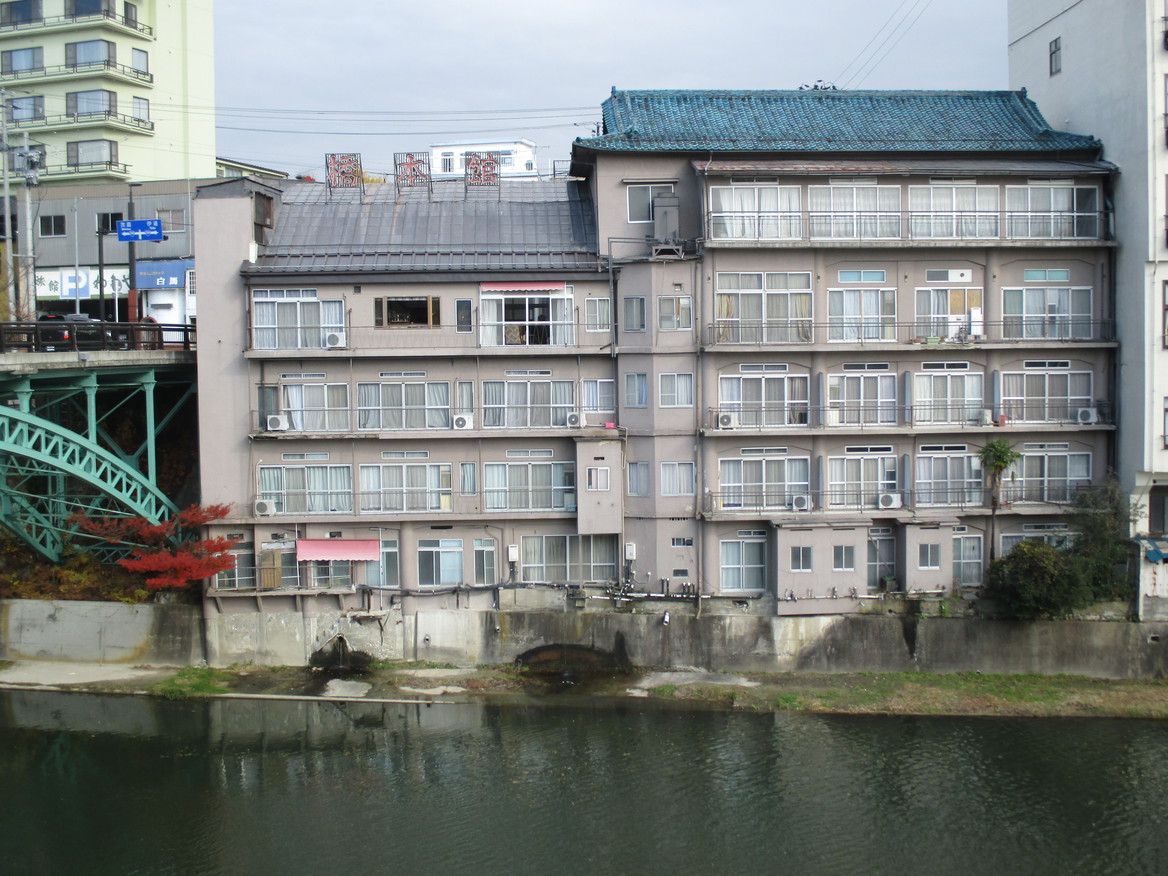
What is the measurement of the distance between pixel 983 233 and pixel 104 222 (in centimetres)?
3746

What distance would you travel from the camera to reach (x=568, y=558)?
3106 cm

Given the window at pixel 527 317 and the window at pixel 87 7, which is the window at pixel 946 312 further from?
the window at pixel 87 7

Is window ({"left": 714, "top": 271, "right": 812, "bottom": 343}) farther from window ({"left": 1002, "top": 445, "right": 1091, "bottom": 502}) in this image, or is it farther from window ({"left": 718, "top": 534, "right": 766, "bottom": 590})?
window ({"left": 1002, "top": 445, "right": 1091, "bottom": 502})

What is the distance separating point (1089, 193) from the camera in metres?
30.6

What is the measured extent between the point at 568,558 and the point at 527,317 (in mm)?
7482

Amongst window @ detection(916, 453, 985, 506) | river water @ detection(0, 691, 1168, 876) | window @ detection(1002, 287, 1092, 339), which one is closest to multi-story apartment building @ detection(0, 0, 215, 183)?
river water @ detection(0, 691, 1168, 876)

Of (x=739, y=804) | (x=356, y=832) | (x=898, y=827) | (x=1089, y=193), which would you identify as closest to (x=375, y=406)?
(x=356, y=832)

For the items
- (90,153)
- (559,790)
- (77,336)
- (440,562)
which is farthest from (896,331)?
(90,153)

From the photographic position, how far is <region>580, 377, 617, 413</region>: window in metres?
31.0

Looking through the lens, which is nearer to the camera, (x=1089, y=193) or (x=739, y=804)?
(x=739, y=804)

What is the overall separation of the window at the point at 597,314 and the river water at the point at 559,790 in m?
11.1

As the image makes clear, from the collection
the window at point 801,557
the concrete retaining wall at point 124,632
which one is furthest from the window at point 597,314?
the concrete retaining wall at point 124,632

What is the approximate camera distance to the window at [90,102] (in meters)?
50.7

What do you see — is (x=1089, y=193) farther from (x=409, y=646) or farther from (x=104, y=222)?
(x=104, y=222)
